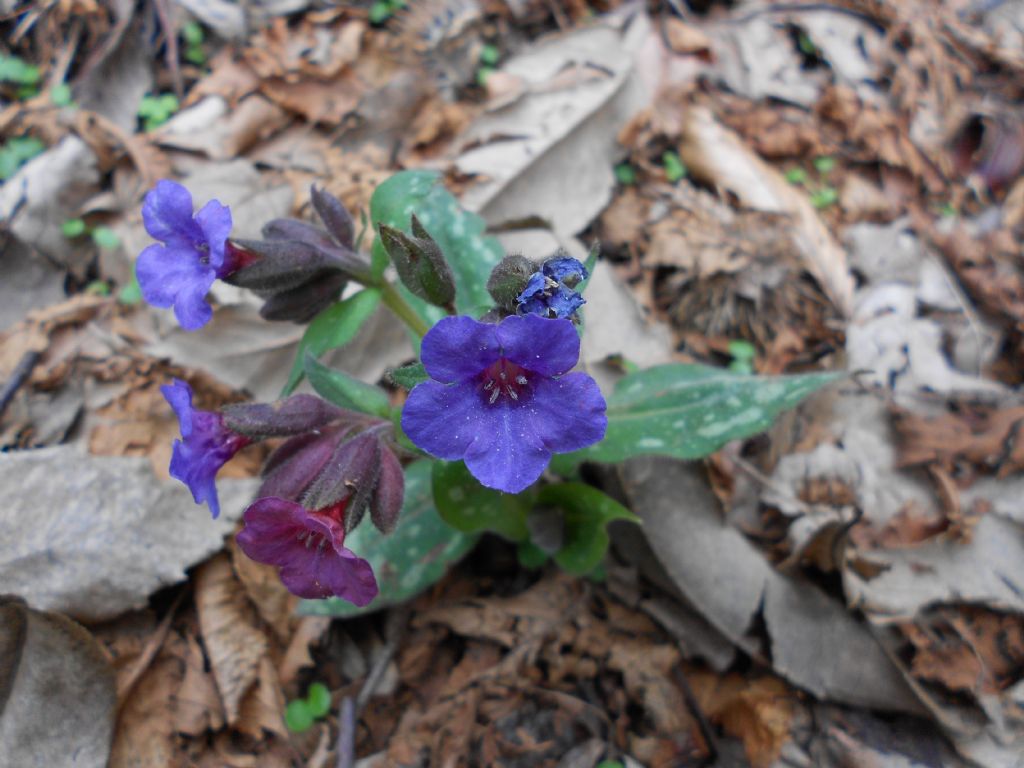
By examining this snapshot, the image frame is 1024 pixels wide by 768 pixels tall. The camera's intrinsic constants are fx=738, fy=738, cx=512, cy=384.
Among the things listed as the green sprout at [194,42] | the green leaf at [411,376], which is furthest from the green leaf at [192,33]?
the green leaf at [411,376]

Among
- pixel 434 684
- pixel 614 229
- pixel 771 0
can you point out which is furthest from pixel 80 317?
pixel 771 0

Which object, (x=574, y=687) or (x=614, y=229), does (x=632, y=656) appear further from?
(x=614, y=229)

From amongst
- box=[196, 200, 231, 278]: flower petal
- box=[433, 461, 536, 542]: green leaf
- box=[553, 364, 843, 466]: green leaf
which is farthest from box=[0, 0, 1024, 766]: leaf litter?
box=[196, 200, 231, 278]: flower petal

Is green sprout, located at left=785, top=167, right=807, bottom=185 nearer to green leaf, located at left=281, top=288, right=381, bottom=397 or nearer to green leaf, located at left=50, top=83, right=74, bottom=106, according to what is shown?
green leaf, located at left=281, top=288, right=381, bottom=397

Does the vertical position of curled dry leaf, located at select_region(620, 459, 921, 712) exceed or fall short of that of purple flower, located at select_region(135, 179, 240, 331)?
it falls short

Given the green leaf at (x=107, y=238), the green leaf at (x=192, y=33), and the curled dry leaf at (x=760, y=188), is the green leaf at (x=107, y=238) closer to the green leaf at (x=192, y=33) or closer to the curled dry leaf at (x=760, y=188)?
the green leaf at (x=192, y=33)

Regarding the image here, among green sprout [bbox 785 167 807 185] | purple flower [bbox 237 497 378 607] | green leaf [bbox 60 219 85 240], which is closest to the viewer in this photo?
purple flower [bbox 237 497 378 607]
